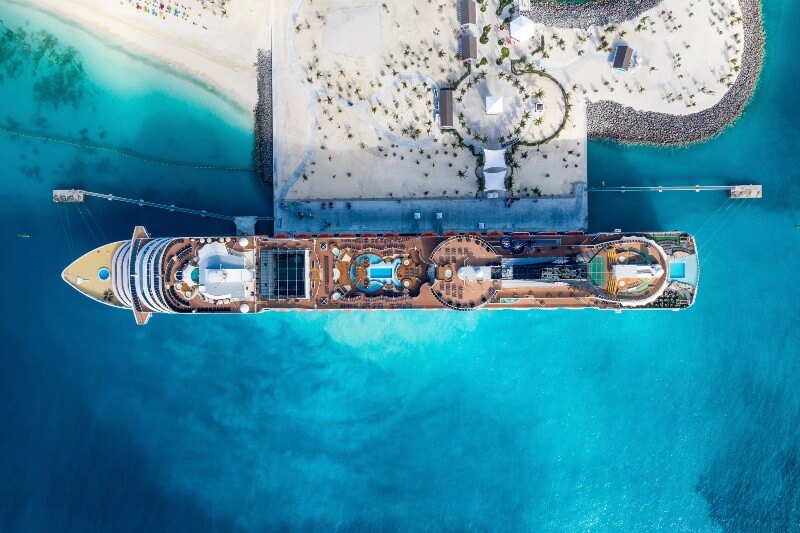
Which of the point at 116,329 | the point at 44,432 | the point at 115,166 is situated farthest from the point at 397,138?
the point at 44,432

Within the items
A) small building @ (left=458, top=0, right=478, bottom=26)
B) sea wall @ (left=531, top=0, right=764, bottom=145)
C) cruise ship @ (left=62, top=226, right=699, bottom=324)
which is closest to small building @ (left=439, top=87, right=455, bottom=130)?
small building @ (left=458, top=0, right=478, bottom=26)

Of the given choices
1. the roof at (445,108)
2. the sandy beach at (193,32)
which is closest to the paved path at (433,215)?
the roof at (445,108)

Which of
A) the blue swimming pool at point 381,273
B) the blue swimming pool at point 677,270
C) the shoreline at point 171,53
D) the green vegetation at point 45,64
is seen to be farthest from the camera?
the green vegetation at point 45,64

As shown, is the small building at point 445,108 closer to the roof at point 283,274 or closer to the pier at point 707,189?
the pier at point 707,189

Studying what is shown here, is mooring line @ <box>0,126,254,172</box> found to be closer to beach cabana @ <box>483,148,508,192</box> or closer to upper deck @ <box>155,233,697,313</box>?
upper deck @ <box>155,233,697,313</box>

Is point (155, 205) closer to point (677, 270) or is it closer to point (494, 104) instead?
point (494, 104)

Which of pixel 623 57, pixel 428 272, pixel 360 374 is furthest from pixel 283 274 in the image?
pixel 623 57

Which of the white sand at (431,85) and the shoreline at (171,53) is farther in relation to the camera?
the shoreline at (171,53)

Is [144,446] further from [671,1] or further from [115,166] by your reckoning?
[671,1]
